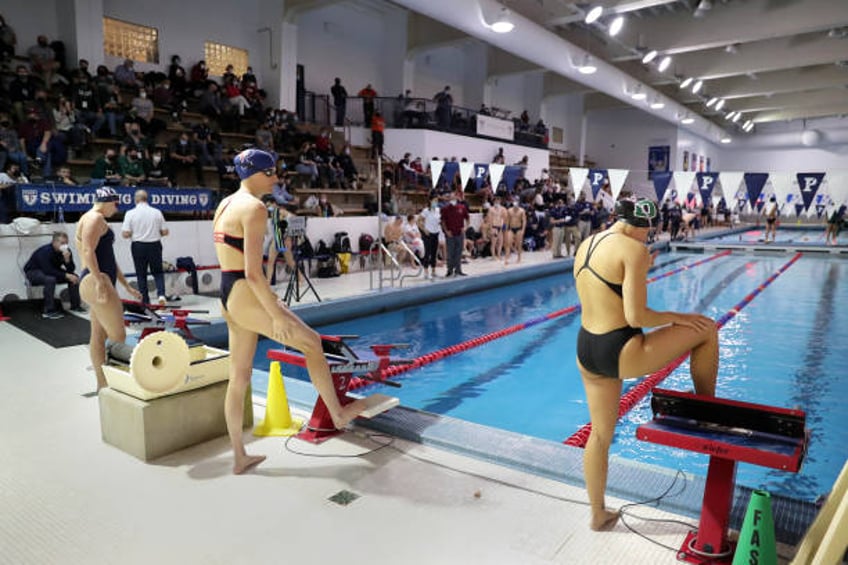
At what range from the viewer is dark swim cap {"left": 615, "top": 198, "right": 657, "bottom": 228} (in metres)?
2.26

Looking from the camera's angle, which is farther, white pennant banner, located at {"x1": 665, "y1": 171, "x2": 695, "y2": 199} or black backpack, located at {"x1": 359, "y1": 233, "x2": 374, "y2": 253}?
white pennant banner, located at {"x1": 665, "y1": 171, "x2": 695, "y2": 199}

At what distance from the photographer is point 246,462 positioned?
114 inches

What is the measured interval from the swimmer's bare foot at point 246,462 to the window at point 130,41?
40.8 feet

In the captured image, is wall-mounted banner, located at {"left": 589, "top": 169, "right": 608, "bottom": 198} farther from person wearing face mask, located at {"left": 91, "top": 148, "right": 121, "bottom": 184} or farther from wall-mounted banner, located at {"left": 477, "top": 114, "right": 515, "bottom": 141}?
person wearing face mask, located at {"left": 91, "top": 148, "right": 121, "bottom": 184}

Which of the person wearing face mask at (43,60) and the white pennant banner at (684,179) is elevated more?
the person wearing face mask at (43,60)

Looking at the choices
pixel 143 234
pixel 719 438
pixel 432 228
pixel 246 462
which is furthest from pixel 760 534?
pixel 432 228

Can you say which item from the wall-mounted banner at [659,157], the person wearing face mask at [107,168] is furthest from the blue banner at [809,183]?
the person wearing face mask at [107,168]

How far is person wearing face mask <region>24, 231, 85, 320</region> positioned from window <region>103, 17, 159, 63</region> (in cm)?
710

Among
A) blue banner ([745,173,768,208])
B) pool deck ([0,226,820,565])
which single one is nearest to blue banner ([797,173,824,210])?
blue banner ([745,173,768,208])

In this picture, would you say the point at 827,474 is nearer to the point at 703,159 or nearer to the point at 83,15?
the point at 83,15

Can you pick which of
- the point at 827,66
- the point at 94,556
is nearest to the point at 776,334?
the point at 94,556

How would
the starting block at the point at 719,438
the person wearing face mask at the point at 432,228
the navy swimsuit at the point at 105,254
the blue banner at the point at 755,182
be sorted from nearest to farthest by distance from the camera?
the starting block at the point at 719,438
the navy swimsuit at the point at 105,254
the person wearing face mask at the point at 432,228
the blue banner at the point at 755,182

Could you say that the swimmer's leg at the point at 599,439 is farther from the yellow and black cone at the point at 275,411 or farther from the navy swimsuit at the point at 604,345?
the yellow and black cone at the point at 275,411

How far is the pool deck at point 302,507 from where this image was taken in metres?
2.22
